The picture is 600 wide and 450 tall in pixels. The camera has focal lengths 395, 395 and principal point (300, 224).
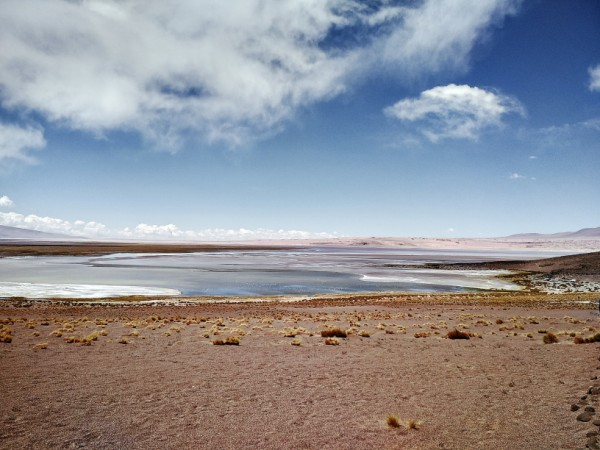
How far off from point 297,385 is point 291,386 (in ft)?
0.59

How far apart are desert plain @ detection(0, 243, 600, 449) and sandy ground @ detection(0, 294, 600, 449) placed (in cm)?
5

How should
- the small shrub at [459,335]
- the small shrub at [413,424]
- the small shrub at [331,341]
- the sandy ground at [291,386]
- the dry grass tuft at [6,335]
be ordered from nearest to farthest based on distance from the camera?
the sandy ground at [291,386], the small shrub at [413,424], the dry grass tuft at [6,335], the small shrub at [331,341], the small shrub at [459,335]

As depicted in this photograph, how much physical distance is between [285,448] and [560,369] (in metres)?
8.98

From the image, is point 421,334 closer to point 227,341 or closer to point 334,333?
point 334,333

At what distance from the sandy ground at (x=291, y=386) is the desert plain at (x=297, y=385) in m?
0.05

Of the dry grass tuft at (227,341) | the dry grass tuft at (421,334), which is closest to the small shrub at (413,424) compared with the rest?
the dry grass tuft at (227,341)

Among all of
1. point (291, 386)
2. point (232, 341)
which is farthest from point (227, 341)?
point (291, 386)

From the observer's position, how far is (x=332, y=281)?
2035 inches

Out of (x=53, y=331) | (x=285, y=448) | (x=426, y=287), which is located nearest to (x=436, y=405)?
(x=285, y=448)

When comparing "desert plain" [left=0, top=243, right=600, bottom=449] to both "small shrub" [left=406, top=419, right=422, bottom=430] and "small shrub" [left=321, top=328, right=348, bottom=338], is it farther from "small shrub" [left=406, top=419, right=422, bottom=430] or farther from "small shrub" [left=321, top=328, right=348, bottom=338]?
"small shrub" [left=321, top=328, right=348, bottom=338]

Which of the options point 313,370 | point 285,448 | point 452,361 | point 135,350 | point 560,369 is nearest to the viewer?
point 285,448

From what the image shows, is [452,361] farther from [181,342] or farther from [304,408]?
[181,342]

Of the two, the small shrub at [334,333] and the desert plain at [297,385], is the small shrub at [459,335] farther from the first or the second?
the small shrub at [334,333]

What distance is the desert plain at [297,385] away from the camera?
7.60m
